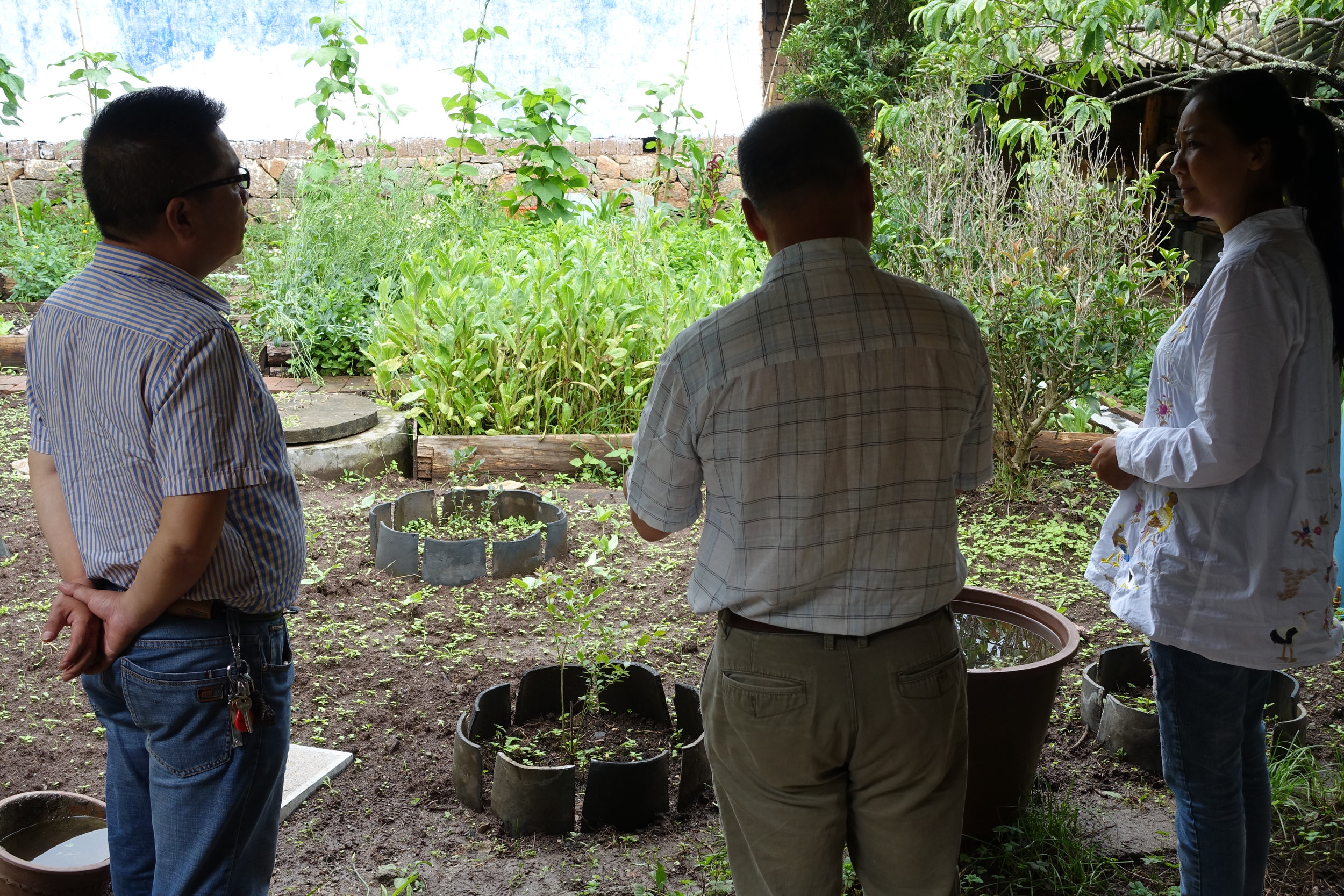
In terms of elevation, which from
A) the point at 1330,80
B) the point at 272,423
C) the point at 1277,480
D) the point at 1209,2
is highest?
the point at 1209,2

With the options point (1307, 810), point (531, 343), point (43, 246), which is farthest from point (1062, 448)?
point (43, 246)

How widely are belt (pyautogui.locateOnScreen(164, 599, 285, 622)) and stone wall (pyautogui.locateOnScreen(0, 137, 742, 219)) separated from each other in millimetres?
9382

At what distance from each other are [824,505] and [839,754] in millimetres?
383

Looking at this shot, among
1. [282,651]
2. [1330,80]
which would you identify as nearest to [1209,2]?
[1330,80]

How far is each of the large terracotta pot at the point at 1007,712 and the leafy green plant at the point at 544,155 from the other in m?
7.14

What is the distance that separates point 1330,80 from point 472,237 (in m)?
6.10

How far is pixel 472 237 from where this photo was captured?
7.84 metres

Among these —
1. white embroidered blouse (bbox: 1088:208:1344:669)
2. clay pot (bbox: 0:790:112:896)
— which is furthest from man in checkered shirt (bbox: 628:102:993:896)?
clay pot (bbox: 0:790:112:896)

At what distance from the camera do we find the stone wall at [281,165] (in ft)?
35.4

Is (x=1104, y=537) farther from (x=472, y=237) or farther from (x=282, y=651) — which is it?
(x=472, y=237)

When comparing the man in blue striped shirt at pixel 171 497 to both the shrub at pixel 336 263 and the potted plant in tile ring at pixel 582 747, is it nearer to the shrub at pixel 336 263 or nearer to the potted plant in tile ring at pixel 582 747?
the potted plant in tile ring at pixel 582 747

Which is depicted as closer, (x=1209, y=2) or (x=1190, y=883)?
(x=1190, y=883)

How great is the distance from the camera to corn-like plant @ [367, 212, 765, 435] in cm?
540

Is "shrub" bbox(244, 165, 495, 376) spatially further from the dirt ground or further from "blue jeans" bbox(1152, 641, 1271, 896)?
"blue jeans" bbox(1152, 641, 1271, 896)
